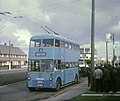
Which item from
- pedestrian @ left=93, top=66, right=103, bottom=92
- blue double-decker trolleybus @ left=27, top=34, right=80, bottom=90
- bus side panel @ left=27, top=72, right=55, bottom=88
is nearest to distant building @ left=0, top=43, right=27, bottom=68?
blue double-decker trolleybus @ left=27, top=34, right=80, bottom=90

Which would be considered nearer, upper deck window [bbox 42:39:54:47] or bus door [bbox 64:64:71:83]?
upper deck window [bbox 42:39:54:47]

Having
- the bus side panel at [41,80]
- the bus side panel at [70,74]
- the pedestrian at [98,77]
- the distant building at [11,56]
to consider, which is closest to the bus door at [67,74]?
the bus side panel at [70,74]

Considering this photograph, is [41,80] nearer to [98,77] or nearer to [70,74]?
[98,77]

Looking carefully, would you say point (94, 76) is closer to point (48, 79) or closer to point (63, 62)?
point (48, 79)

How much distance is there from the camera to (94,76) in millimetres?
21938

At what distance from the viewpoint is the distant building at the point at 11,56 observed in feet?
412

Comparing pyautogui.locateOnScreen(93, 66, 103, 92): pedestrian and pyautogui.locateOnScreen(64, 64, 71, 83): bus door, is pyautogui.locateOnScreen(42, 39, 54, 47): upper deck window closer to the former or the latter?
pyautogui.locateOnScreen(64, 64, 71, 83): bus door

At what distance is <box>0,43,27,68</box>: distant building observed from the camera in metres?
126

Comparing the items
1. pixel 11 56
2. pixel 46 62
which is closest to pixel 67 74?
pixel 46 62

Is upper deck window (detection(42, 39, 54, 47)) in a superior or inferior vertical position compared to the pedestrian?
superior

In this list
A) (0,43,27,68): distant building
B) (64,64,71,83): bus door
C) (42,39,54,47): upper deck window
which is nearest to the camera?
(42,39,54,47): upper deck window

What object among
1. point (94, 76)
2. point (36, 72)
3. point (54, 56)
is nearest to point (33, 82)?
point (36, 72)

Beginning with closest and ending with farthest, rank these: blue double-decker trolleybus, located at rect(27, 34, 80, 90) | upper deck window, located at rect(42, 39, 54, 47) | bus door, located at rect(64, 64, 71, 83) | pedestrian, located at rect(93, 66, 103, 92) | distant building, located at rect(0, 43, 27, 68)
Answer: pedestrian, located at rect(93, 66, 103, 92), blue double-decker trolleybus, located at rect(27, 34, 80, 90), upper deck window, located at rect(42, 39, 54, 47), bus door, located at rect(64, 64, 71, 83), distant building, located at rect(0, 43, 27, 68)

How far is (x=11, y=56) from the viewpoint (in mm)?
134375
